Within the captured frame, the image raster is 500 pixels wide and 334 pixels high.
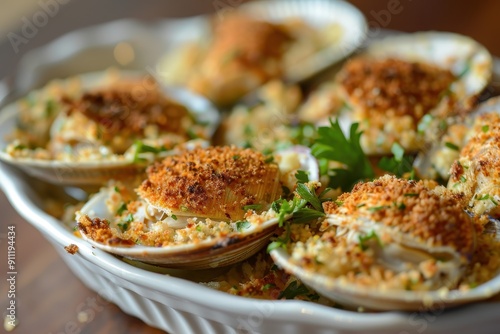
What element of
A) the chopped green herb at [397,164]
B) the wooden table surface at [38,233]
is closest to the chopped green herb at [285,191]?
the chopped green herb at [397,164]

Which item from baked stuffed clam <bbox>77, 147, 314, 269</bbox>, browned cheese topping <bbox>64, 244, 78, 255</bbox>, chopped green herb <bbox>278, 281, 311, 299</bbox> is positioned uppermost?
browned cheese topping <bbox>64, 244, 78, 255</bbox>

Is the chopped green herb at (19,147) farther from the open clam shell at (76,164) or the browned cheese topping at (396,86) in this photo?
the browned cheese topping at (396,86)

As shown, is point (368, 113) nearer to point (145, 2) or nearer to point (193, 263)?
point (193, 263)

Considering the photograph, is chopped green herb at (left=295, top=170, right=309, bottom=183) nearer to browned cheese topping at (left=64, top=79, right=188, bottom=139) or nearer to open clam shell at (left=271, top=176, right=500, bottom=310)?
open clam shell at (left=271, top=176, right=500, bottom=310)

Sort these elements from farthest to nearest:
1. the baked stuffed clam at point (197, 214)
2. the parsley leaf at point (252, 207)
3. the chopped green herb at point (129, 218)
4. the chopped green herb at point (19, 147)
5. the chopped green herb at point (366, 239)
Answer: the chopped green herb at point (19, 147) < the chopped green herb at point (129, 218) < the parsley leaf at point (252, 207) < the baked stuffed clam at point (197, 214) < the chopped green herb at point (366, 239)

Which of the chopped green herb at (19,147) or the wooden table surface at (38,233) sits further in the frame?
the chopped green herb at (19,147)

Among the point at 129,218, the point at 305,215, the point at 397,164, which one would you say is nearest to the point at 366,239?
the point at 305,215

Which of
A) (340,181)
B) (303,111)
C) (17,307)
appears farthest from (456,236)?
(17,307)

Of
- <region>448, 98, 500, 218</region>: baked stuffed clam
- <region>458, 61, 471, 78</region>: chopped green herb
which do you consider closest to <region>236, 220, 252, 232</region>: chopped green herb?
<region>448, 98, 500, 218</region>: baked stuffed clam
